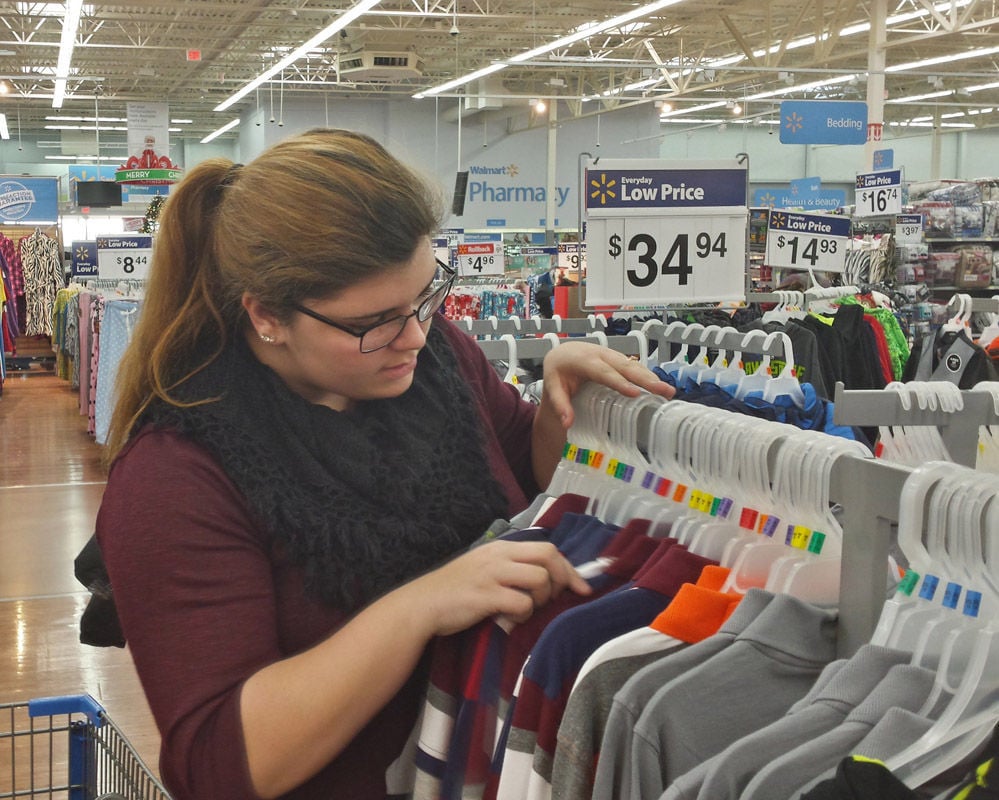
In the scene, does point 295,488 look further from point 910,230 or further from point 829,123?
point 829,123

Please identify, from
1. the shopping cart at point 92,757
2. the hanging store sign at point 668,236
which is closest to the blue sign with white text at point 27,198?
the hanging store sign at point 668,236

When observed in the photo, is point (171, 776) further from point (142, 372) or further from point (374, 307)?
point (374, 307)

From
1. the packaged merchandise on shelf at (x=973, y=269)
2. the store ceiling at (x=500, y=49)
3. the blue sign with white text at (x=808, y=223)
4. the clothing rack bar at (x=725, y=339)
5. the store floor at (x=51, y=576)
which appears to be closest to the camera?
the clothing rack bar at (x=725, y=339)

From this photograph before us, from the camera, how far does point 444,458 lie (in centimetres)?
156

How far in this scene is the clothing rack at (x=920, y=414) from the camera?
77.9 inches

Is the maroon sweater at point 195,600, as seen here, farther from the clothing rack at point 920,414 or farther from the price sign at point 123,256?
the price sign at point 123,256

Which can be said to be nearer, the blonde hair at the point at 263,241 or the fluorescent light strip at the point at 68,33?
the blonde hair at the point at 263,241

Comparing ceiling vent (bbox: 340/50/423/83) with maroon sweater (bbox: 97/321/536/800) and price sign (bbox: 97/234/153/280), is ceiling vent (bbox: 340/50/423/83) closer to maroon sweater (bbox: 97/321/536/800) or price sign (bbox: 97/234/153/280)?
price sign (bbox: 97/234/153/280)

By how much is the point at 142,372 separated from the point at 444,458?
1.39 ft

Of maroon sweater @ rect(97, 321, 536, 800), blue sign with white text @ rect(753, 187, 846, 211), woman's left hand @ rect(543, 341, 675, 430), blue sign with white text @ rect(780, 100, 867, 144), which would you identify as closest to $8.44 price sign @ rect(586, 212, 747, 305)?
woman's left hand @ rect(543, 341, 675, 430)

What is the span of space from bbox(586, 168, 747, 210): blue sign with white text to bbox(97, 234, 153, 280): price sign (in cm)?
636

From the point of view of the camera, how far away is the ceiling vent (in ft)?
52.4

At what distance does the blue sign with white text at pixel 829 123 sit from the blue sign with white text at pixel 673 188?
940cm

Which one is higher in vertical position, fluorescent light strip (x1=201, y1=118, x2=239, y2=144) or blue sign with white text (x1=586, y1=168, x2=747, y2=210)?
fluorescent light strip (x1=201, y1=118, x2=239, y2=144)
